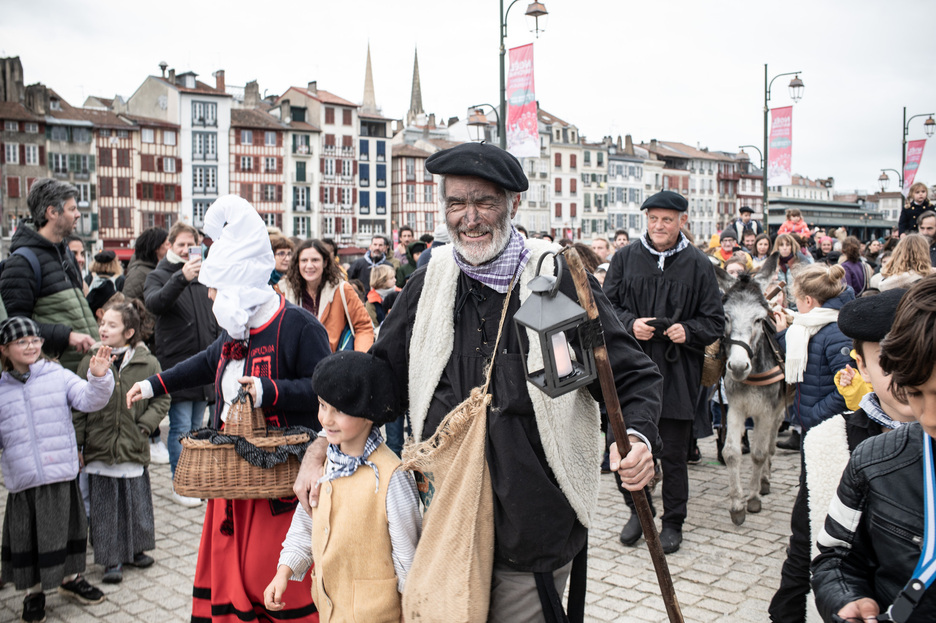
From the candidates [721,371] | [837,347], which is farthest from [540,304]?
[721,371]

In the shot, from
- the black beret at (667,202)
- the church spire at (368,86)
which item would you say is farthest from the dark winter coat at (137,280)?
the church spire at (368,86)

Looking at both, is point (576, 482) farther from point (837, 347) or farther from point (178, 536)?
point (178, 536)

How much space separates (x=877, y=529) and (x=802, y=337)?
3915 millimetres

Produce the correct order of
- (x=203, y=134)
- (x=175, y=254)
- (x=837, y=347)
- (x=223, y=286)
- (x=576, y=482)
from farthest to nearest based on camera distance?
(x=203, y=134)
(x=175, y=254)
(x=837, y=347)
(x=223, y=286)
(x=576, y=482)

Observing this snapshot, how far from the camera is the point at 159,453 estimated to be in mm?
8758

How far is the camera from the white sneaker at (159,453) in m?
8.52

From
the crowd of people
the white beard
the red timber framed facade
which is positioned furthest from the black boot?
the red timber framed facade

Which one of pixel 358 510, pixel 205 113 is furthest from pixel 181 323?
pixel 205 113

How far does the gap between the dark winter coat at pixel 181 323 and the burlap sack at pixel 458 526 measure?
16.4 feet

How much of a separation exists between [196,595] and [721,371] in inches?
176

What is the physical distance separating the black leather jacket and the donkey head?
4.42m

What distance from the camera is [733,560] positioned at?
5516mm

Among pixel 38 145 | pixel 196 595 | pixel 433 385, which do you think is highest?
pixel 38 145

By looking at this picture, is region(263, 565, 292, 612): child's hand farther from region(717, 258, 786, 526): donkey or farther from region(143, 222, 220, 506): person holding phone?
region(717, 258, 786, 526): donkey
